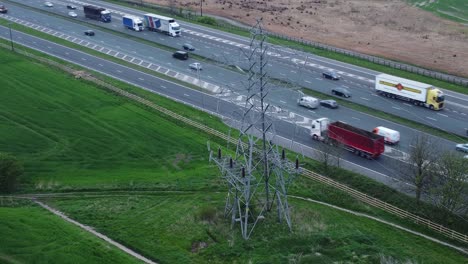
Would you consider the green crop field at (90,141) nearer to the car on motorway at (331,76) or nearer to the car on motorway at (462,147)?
the car on motorway at (462,147)

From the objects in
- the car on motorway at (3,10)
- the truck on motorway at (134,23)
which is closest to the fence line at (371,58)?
the truck on motorway at (134,23)

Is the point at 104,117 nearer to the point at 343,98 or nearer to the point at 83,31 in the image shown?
the point at 343,98

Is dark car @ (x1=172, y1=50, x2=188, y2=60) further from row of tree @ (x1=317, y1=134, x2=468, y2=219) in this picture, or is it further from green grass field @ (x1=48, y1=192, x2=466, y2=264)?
row of tree @ (x1=317, y1=134, x2=468, y2=219)

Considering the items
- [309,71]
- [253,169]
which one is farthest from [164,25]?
[253,169]

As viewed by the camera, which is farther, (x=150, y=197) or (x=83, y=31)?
(x=83, y=31)

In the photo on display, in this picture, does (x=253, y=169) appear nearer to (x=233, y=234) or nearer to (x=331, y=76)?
(x=233, y=234)

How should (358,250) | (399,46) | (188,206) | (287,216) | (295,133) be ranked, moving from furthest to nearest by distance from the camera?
(399,46)
(295,133)
(188,206)
(287,216)
(358,250)

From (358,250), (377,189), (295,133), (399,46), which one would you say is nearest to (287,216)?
(358,250)
